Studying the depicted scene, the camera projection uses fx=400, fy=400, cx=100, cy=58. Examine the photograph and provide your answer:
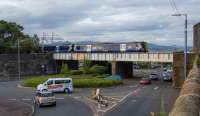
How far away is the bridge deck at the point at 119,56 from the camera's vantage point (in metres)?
74.7

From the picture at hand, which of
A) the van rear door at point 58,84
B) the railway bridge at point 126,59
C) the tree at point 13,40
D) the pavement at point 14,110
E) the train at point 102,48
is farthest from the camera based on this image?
the tree at point 13,40

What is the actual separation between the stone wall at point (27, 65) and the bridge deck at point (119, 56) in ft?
10.8

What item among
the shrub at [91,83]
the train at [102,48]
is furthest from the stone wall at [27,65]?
the shrub at [91,83]

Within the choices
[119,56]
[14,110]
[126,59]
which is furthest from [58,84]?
[119,56]

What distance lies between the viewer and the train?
83281 millimetres

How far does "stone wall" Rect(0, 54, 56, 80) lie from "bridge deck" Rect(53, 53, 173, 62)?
328cm

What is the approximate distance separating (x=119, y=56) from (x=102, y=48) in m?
8.45

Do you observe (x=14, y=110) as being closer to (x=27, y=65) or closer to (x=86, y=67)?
(x=86, y=67)

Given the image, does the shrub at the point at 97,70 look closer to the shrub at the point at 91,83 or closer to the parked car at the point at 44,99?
the shrub at the point at 91,83

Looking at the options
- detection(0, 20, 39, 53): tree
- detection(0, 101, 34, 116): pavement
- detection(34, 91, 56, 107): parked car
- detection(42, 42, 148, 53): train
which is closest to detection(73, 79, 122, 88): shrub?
detection(42, 42, 148, 53): train

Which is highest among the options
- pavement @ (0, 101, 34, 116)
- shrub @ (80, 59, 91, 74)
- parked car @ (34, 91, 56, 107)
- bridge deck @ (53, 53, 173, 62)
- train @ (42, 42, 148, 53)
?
train @ (42, 42, 148, 53)

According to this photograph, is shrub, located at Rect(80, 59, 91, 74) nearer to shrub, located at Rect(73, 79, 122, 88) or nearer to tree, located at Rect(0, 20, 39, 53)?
shrub, located at Rect(73, 79, 122, 88)

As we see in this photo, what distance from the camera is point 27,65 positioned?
94.0m

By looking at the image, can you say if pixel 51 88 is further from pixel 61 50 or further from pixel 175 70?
pixel 61 50
